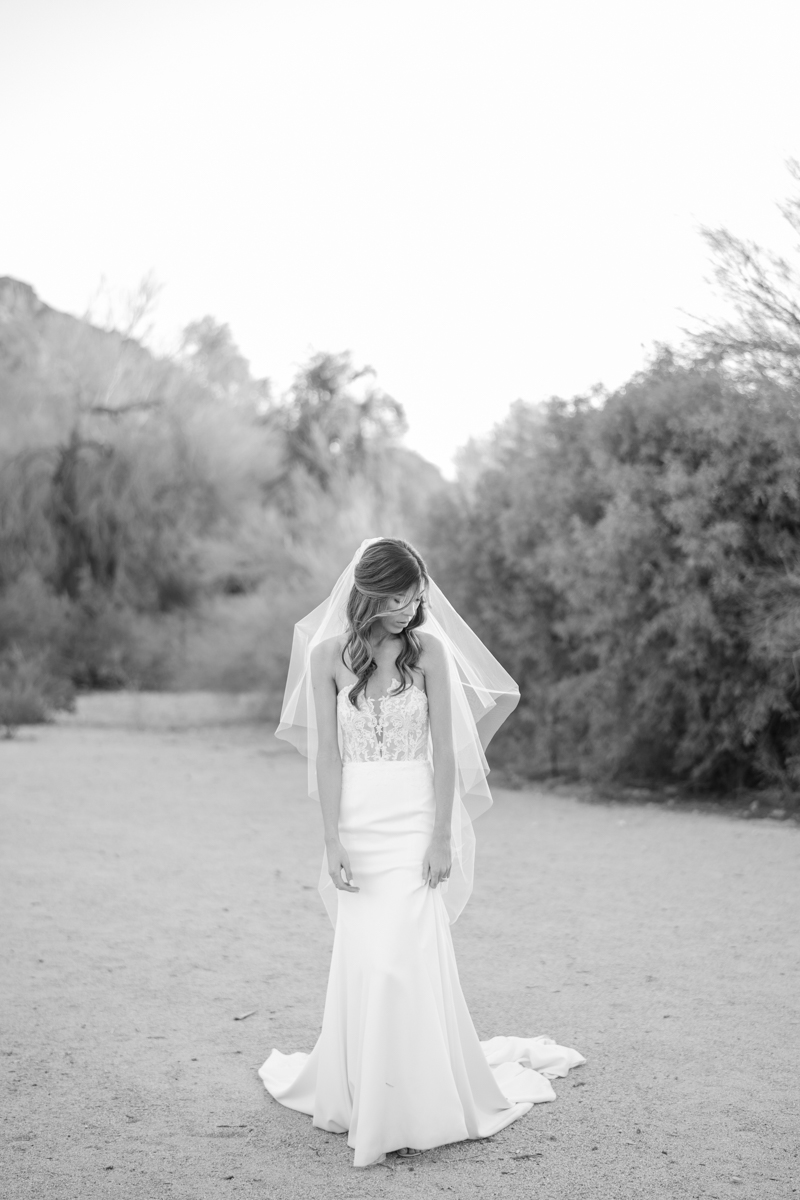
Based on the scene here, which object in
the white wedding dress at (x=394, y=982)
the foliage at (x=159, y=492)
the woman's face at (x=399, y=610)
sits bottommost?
the white wedding dress at (x=394, y=982)

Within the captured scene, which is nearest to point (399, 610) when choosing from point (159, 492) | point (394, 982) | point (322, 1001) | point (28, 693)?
point (394, 982)

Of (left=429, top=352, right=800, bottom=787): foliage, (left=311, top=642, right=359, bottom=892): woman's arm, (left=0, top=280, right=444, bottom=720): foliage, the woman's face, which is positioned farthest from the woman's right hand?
(left=0, top=280, right=444, bottom=720): foliage

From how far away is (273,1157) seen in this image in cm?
391

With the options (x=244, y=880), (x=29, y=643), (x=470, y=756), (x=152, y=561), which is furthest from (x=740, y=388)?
(x=152, y=561)

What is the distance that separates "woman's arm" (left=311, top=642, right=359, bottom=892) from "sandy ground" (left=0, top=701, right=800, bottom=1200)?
3.29ft

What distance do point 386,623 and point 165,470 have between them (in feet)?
94.8

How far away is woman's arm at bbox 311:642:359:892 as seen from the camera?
13.6 ft

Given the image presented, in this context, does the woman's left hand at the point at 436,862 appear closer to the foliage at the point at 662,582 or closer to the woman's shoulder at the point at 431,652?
the woman's shoulder at the point at 431,652

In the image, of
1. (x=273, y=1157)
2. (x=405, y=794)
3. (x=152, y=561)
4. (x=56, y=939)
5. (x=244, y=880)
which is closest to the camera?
(x=273, y=1157)

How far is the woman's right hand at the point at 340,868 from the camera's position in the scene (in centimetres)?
411

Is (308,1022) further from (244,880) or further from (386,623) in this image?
(244,880)

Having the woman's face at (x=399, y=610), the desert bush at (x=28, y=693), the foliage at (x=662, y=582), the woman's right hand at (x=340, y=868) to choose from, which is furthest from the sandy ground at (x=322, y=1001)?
the desert bush at (x=28, y=693)

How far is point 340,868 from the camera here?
411 centimetres

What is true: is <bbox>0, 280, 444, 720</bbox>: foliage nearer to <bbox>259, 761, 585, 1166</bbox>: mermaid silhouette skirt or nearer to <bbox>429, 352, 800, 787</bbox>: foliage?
<bbox>429, 352, 800, 787</bbox>: foliage
